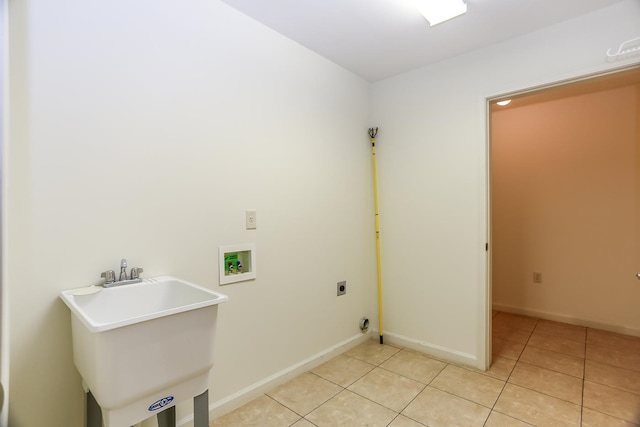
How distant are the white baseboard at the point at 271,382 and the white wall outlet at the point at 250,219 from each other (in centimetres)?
99

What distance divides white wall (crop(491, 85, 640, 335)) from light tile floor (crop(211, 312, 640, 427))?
0.54m

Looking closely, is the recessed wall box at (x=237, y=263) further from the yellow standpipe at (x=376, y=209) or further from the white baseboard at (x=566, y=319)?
the white baseboard at (x=566, y=319)

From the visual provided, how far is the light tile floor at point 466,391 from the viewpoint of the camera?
1.71 m

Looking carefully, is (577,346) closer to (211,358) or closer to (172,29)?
(211,358)

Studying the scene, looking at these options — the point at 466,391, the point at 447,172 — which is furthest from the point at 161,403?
the point at 447,172

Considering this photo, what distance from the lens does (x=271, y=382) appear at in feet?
6.60

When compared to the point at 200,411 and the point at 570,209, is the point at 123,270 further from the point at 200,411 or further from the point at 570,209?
the point at 570,209

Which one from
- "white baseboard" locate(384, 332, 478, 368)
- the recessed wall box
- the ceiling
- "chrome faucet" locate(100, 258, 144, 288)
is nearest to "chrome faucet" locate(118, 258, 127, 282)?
"chrome faucet" locate(100, 258, 144, 288)

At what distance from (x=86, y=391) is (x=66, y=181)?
841mm

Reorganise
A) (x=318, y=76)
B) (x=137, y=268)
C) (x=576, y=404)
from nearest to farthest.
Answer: (x=137, y=268)
(x=576, y=404)
(x=318, y=76)

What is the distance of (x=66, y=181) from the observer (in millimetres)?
1261

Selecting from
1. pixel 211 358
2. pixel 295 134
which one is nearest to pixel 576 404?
pixel 211 358

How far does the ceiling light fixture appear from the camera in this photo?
1.70m

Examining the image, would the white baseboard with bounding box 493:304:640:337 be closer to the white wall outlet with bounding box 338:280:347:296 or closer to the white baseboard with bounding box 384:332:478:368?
the white baseboard with bounding box 384:332:478:368
